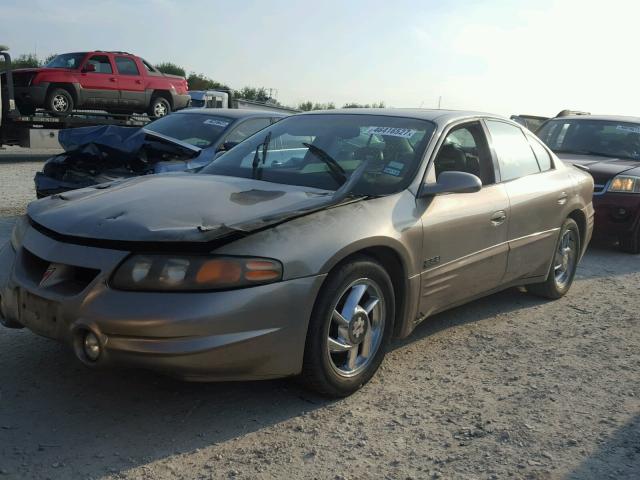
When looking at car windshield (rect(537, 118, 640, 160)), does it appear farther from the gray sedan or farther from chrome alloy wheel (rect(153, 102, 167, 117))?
chrome alloy wheel (rect(153, 102, 167, 117))

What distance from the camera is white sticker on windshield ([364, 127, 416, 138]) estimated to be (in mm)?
4340

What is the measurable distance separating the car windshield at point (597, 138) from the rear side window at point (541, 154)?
371 centimetres

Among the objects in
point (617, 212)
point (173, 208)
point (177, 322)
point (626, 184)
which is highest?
point (173, 208)

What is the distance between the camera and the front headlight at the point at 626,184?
26.2 ft

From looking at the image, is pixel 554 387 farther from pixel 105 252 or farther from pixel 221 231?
pixel 105 252

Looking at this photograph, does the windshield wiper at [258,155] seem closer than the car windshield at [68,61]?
Yes

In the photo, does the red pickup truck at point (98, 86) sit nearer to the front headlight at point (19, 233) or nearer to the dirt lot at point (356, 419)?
the front headlight at point (19, 233)

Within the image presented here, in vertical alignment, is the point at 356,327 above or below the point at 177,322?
below

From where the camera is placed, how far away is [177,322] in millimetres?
2904

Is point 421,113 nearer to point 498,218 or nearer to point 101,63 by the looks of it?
point 498,218

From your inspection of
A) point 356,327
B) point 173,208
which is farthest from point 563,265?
point 173,208

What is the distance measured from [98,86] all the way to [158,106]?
2.05 m

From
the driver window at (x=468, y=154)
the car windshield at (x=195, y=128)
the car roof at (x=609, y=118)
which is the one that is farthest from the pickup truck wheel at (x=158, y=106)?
the driver window at (x=468, y=154)

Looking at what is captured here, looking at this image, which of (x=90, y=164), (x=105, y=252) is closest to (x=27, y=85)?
(x=90, y=164)
